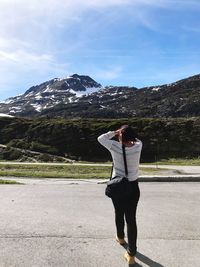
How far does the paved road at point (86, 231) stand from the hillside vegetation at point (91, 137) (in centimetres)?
3467

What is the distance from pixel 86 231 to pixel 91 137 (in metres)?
48.6

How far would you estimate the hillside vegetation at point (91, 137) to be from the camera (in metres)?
49.7

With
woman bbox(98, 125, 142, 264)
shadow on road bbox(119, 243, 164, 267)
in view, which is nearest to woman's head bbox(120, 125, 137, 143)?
woman bbox(98, 125, 142, 264)

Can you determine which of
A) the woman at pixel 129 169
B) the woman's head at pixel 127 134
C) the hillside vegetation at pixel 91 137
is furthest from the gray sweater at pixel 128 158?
Answer: the hillside vegetation at pixel 91 137

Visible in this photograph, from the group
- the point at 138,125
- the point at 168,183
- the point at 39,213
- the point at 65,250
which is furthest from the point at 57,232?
→ the point at 138,125

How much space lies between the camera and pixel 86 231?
8.81 metres

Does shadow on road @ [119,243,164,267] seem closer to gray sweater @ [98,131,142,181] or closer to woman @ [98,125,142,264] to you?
woman @ [98,125,142,264]

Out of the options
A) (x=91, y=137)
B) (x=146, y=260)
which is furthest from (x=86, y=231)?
(x=91, y=137)

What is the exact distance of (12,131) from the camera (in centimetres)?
6481

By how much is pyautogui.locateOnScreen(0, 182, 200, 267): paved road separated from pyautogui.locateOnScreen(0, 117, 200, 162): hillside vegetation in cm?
3467

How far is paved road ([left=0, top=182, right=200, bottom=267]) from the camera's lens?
7.23m

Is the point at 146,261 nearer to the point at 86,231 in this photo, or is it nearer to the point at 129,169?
the point at 129,169

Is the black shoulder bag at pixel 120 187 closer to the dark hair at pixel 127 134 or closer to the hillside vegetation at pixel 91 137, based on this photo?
the dark hair at pixel 127 134

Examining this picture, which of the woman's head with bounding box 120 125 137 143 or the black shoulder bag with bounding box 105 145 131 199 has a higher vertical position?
the woman's head with bounding box 120 125 137 143
